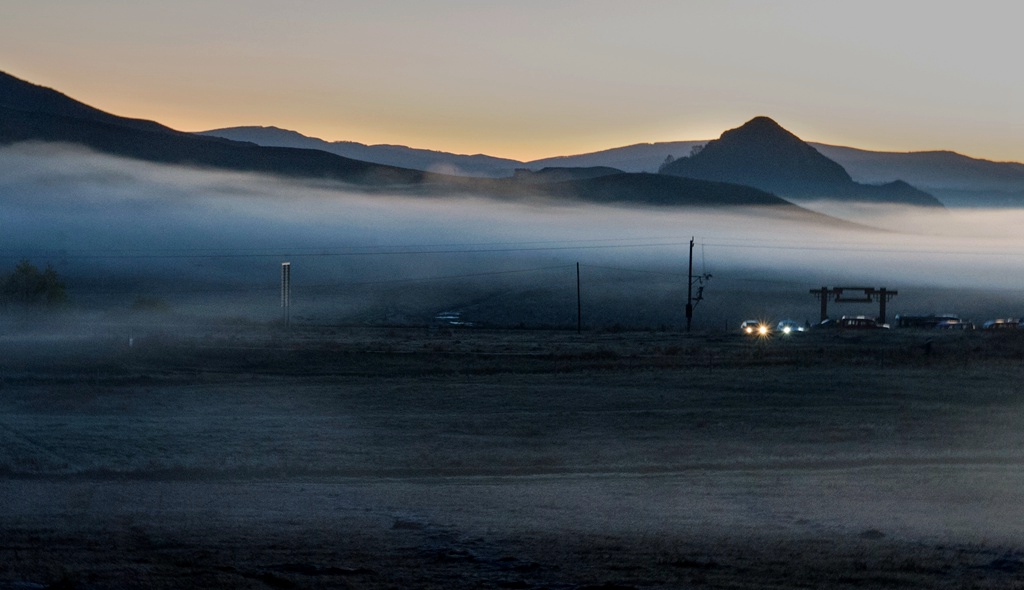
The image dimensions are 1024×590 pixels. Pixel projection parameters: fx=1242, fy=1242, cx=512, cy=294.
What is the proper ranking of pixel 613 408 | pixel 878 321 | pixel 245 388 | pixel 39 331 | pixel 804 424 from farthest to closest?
1. pixel 878 321
2. pixel 39 331
3. pixel 245 388
4. pixel 613 408
5. pixel 804 424

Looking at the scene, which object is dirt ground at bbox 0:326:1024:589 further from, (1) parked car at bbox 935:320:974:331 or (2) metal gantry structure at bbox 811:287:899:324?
(2) metal gantry structure at bbox 811:287:899:324

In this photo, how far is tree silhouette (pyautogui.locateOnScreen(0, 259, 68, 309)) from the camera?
274 ft

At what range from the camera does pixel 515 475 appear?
20000 mm

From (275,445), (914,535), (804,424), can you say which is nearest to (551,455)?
(275,445)

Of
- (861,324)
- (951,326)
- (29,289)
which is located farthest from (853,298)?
(29,289)

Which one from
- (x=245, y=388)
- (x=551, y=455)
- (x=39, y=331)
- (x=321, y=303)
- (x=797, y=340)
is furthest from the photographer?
(x=321, y=303)

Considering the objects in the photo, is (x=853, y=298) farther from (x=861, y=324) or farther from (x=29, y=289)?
(x=29, y=289)

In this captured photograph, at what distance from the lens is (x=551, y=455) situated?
22.1 m

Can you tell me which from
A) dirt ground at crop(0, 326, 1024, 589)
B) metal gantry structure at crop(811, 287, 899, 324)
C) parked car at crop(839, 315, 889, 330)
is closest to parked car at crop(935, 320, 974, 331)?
parked car at crop(839, 315, 889, 330)

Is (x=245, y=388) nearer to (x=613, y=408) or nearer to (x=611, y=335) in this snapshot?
(x=613, y=408)

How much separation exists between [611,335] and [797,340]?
1415cm

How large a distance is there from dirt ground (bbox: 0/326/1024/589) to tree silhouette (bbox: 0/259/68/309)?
46.1 meters

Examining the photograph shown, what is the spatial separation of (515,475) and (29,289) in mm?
72206

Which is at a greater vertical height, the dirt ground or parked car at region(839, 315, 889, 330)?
the dirt ground
